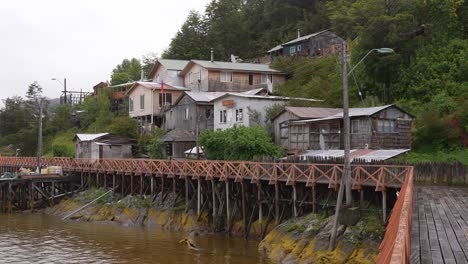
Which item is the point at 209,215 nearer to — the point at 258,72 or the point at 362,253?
the point at 362,253

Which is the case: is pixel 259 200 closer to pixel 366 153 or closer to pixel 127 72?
pixel 366 153

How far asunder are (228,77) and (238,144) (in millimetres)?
26217

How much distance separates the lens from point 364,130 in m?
34.1

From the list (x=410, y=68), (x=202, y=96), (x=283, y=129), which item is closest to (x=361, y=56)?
(x=410, y=68)

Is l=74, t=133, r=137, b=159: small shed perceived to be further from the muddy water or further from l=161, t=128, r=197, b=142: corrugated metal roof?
the muddy water

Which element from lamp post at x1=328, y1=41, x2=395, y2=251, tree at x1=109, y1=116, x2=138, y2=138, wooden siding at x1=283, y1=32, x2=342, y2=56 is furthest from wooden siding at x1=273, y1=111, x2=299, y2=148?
wooden siding at x1=283, y1=32, x2=342, y2=56

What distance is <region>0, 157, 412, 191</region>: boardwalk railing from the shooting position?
21919mm

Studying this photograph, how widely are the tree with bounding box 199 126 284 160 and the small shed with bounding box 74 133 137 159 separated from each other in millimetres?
18405

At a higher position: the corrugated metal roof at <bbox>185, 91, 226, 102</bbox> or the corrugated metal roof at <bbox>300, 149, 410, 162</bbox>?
the corrugated metal roof at <bbox>185, 91, 226, 102</bbox>

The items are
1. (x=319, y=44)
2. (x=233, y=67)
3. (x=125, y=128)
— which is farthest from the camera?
(x=319, y=44)

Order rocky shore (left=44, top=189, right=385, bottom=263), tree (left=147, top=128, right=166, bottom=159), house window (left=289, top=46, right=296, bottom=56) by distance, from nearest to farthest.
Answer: rocky shore (left=44, top=189, right=385, bottom=263), tree (left=147, top=128, right=166, bottom=159), house window (left=289, top=46, right=296, bottom=56)

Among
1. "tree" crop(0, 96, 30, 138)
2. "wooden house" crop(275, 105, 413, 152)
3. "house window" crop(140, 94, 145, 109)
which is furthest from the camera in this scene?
"tree" crop(0, 96, 30, 138)

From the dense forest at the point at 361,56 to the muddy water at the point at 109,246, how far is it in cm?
1665

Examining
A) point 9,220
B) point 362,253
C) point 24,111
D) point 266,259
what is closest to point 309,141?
point 266,259
